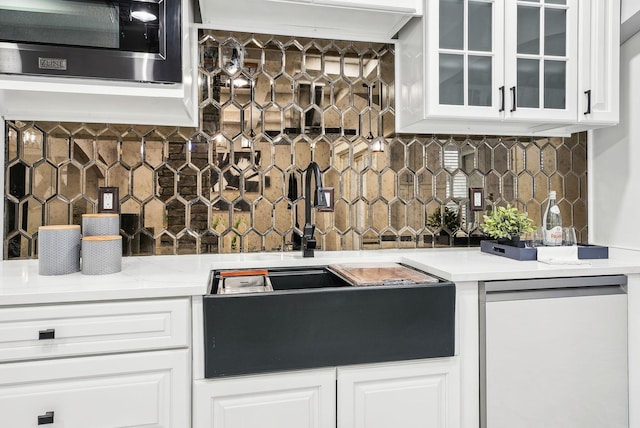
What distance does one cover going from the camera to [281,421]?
1.30 metres

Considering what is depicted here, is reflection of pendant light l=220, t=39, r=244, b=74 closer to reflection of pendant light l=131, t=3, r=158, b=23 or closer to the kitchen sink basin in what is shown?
reflection of pendant light l=131, t=3, r=158, b=23

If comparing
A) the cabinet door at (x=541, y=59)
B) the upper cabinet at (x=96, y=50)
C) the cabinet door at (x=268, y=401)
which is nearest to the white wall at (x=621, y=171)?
the cabinet door at (x=541, y=59)

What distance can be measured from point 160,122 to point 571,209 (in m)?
2.16

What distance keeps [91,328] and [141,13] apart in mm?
1018

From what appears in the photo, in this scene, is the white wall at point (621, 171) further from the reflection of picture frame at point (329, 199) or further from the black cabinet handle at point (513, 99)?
the reflection of picture frame at point (329, 199)

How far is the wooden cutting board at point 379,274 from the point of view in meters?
1.43

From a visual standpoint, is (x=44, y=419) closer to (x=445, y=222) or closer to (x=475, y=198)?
(x=445, y=222)

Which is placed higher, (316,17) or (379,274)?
(316,17)

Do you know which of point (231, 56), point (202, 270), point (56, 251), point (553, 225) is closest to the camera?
point (56, 251)

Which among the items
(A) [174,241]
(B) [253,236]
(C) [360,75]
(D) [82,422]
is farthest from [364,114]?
(D) [82,422]

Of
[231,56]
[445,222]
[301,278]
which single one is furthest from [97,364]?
[445,222]

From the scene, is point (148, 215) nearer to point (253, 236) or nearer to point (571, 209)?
point (253, 236)

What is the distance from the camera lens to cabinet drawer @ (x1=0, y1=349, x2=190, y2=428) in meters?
1.16

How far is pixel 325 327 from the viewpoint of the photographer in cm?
130
